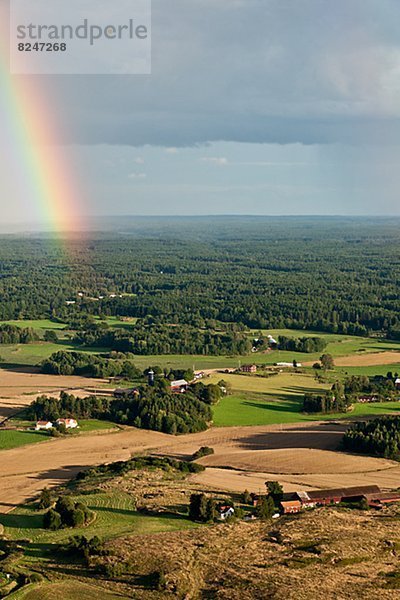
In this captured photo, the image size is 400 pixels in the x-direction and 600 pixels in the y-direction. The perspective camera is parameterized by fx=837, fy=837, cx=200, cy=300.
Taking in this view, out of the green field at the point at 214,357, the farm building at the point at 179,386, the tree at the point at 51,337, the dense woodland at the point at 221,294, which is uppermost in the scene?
the dense woodland at the point at 221,294

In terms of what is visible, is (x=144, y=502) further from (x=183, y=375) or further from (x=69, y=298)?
(x=69, y=298)

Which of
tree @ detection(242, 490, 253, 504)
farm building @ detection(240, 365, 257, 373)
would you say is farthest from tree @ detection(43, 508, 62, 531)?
farm building @ detection(240, 365, 257, 373)

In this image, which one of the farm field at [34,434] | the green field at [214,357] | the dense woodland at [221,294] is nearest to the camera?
the farm field at [34,434]

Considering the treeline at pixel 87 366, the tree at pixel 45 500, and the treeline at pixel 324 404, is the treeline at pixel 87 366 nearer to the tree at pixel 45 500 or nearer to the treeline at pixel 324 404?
the treeline at pixel 324 404

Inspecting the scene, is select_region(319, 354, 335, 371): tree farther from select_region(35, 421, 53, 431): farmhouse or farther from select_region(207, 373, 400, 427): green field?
select_region(35, 421, 53, 431): farmhouse

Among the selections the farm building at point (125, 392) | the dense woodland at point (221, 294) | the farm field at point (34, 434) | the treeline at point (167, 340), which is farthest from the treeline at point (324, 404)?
the dense woodland at point (221, 294)

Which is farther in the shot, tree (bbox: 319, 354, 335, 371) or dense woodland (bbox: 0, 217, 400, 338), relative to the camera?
dense woodland (bbox: 0, 217, 400, 338)

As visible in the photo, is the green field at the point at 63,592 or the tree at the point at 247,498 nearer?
the green field at the point at 63,592
